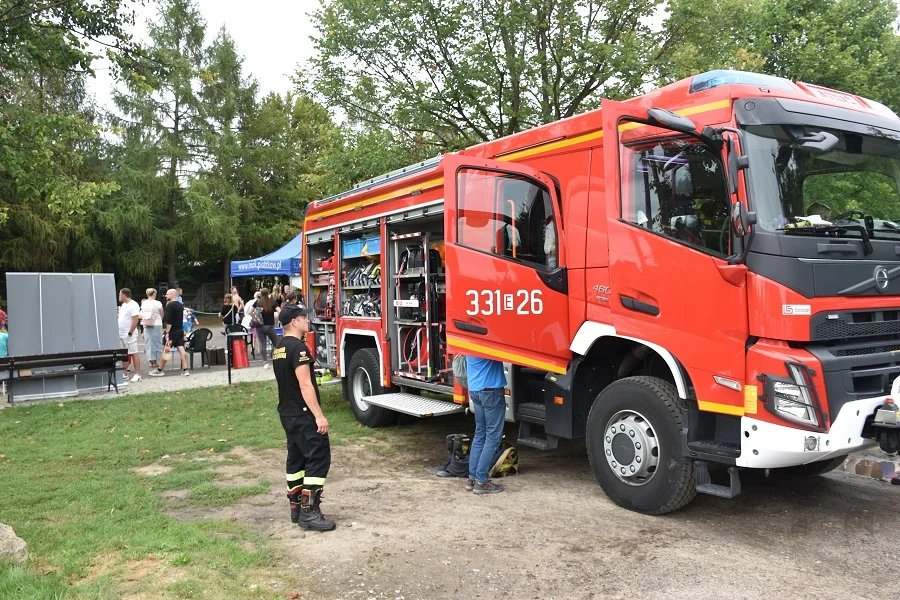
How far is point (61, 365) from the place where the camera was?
11.7 meters

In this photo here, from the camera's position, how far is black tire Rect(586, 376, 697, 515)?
4.96 metres

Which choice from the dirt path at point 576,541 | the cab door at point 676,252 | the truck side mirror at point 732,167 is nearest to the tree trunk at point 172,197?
the dirt path at point 576,541

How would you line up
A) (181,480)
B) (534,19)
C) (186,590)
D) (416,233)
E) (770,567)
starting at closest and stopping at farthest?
(186,590) < (770,567) < (181,480) < (416,233) < (534,19)

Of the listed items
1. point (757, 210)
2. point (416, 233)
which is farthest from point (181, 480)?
point (757, 210)

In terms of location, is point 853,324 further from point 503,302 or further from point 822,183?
point 503,302

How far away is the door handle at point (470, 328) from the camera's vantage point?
19.8 ft

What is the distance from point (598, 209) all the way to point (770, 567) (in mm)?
2782

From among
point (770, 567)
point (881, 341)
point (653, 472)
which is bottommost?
point (770, 567)

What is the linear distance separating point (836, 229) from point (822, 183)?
475 millimetres

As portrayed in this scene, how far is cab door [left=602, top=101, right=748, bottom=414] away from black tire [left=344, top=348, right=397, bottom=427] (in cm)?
420

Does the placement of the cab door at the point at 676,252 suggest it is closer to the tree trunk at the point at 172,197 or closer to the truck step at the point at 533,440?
the truck step at the point at 533,440

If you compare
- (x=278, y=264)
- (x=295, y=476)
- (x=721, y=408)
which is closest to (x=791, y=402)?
(x=721, y=408)

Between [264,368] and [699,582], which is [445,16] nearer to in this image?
[264,368]

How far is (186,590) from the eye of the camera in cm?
399
